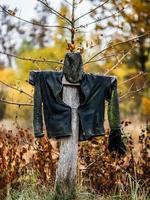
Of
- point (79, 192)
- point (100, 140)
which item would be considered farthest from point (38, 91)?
point (100, 140)

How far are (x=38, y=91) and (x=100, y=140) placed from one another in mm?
1943

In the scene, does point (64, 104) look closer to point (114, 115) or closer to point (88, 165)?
point (114, 115)

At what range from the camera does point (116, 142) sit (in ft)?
19.9

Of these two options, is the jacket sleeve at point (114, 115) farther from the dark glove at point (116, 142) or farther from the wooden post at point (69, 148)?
→ the wooden post at point (69, 148)

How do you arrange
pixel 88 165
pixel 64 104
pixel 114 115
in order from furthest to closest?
pixel 88 165 < pixel 114 115 < pixel 64 104

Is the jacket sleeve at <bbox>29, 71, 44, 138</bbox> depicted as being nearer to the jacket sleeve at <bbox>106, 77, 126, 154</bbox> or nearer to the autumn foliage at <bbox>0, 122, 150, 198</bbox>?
the jacket sleeve at <bbox>106, 77, 126, 154</bbox>

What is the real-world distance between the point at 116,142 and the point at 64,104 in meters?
0.78

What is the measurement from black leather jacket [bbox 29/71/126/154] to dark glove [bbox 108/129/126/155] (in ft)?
0.26

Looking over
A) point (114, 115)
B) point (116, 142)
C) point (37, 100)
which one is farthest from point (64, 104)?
point (116, 142)

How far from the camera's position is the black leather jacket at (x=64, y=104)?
19.2 ft

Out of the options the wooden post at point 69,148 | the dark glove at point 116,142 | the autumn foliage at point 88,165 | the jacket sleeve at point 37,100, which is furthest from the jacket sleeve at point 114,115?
the autumn foliage at point 88,165

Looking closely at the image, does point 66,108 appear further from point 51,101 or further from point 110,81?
point 110,81

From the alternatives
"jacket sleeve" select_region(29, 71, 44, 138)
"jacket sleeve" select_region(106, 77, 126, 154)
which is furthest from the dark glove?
"jacket sleeve" select_region(29, 71, 44, 138)

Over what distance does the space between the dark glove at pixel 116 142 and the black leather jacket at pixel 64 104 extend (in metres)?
0.08
